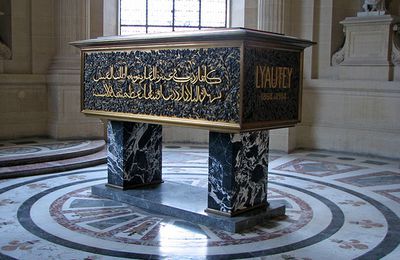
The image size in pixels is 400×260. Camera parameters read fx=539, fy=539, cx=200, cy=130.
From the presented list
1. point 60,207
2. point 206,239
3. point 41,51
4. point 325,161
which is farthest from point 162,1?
point 206,239

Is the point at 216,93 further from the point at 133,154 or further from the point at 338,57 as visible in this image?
the point at 338,57

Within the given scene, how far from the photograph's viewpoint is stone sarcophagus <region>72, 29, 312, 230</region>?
506 centimetres

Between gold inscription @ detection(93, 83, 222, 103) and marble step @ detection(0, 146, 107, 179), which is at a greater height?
gold inscription @ detection(93, 83, 222, 103)

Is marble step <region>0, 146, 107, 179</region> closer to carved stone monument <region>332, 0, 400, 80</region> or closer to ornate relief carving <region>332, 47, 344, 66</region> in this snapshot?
ornate relief carving <region>332, 47, 344, 66</region>

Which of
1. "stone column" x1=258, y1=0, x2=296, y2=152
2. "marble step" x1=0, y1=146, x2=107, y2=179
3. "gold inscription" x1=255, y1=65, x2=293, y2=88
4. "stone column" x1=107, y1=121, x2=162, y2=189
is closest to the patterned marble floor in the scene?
"marble step" x1=0, y1=146, x2=107, y2=179

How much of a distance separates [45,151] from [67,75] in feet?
6.91

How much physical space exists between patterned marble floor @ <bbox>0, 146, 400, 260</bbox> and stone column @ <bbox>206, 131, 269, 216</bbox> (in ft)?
0.94

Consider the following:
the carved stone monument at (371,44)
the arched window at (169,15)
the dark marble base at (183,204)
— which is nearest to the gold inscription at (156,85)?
the dark marble base at (183,204)

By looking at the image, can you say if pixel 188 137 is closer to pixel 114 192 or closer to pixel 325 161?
pixel 325 161

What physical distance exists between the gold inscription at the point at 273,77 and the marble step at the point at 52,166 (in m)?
4.17

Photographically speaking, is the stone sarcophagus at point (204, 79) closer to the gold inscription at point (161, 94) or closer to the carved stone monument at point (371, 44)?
the gold inscription at point (161, 94)

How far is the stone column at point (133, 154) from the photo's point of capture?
657 centimetres

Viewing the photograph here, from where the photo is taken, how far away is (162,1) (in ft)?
39.5

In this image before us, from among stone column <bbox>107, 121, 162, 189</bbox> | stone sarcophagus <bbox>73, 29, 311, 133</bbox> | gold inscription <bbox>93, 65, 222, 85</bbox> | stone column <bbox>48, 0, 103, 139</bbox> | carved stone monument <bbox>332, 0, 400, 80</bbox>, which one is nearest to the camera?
stone sarcophagus <bbox>73, 29, 311, 133</bbox>
